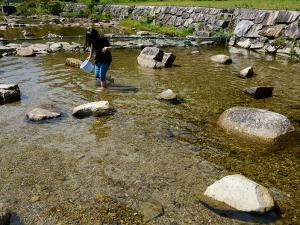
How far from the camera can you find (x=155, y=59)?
1838 centimetres

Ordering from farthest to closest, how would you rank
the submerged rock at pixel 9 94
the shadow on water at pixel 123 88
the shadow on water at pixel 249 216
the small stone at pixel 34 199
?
the shadow on water at pixel 123 88 < the submerged rock at pixel 9 94 < the small stone at pixel 34 199 < the shadow on water at pixel 249 216

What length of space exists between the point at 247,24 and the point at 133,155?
20.2 metres

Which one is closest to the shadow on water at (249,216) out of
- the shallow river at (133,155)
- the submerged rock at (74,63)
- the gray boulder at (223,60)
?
the shallow river at (133,155)

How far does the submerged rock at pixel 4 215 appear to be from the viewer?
5575 mm

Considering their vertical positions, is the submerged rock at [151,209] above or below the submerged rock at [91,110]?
above

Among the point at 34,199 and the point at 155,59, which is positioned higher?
the point at 34,199

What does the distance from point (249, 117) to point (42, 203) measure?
5.94 meters

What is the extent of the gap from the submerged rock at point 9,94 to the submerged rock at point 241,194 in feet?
25.6

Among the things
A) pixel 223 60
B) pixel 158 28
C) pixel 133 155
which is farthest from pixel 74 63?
pixel 158 28

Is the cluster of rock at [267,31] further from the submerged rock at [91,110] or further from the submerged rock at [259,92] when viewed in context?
the submerged rock at [91,110]

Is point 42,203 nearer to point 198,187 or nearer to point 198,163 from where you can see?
point 198,187

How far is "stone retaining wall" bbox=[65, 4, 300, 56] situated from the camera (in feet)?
73.5

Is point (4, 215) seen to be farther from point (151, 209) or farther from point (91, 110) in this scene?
point (91, 110)

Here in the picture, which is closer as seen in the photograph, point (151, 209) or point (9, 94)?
point (151, 209)
